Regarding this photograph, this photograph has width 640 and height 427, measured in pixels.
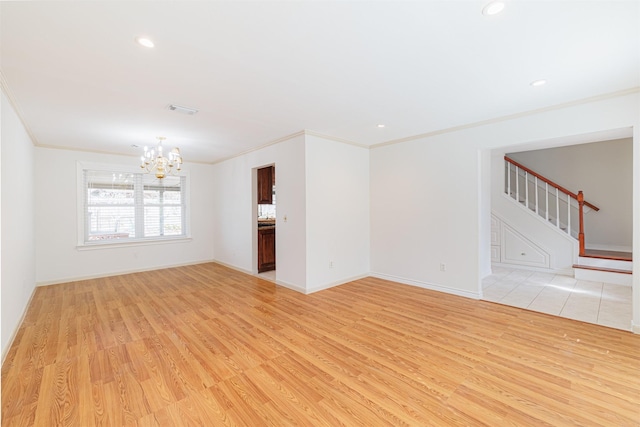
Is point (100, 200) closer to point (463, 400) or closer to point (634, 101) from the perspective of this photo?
point (463, 400)

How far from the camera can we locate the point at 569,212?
535 centimetres

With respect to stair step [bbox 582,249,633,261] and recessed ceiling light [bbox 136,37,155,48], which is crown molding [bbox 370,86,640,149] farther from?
recessed ceiling light [bbox 136,37,155,48]

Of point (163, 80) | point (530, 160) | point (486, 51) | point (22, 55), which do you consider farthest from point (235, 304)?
point (530, 160)

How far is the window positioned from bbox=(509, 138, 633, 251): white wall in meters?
9.10

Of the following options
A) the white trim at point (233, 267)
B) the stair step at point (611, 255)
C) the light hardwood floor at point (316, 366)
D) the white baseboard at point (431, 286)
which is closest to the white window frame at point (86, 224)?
the white trim at point (233, 267)

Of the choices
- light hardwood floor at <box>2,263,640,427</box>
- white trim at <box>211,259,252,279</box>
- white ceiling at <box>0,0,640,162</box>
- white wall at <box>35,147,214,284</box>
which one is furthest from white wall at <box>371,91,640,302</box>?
white wall at <box>35,147,214,284</box>

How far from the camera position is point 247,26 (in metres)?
1.78

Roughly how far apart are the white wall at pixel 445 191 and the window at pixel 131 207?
4.68 metres

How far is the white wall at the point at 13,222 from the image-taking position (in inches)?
104

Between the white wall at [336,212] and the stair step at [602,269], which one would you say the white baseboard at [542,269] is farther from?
the white wall at [336,212]

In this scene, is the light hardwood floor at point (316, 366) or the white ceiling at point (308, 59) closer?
the white ceiling at point (308, 59)

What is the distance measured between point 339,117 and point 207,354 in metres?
3.10

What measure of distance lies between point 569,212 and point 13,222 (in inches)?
339

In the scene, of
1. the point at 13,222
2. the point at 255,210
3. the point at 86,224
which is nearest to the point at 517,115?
the point at 255,210
